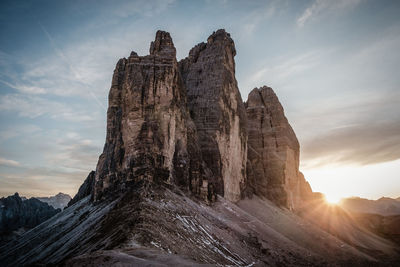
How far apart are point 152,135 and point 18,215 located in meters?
84.0

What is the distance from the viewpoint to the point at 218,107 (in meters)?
61.8

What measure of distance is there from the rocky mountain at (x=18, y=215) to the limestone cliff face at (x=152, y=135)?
61333 millimetres

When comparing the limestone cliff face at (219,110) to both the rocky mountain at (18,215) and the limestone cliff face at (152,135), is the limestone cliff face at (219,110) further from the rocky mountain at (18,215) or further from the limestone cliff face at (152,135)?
the rocky mountain at (18,215)

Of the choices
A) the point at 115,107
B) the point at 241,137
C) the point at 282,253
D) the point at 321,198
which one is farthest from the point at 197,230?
the point at 321,198

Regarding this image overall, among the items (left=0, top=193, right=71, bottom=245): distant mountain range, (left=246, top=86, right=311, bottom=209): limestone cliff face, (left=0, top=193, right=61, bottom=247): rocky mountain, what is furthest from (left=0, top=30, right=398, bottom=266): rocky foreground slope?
(left=0, top=193, right=61, bottom=247): rocky mountain

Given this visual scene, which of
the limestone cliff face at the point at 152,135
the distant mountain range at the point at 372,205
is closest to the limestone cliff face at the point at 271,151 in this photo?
the limestone cliff face at the point at 152,135

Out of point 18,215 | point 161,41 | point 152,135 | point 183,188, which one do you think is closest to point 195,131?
point 183,188

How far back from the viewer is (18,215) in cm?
10062

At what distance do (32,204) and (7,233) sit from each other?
27565 mm

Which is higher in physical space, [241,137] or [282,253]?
[241,137]

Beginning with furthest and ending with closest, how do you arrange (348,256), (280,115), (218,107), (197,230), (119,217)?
(280,115) < (218,107) < (348,256) < (197,230) < (119,217)

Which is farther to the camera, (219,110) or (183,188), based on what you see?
(219,110)

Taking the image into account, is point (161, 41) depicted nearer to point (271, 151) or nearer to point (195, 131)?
point (195, 131)

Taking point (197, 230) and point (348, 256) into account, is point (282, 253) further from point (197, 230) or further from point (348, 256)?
point (348, 256)
